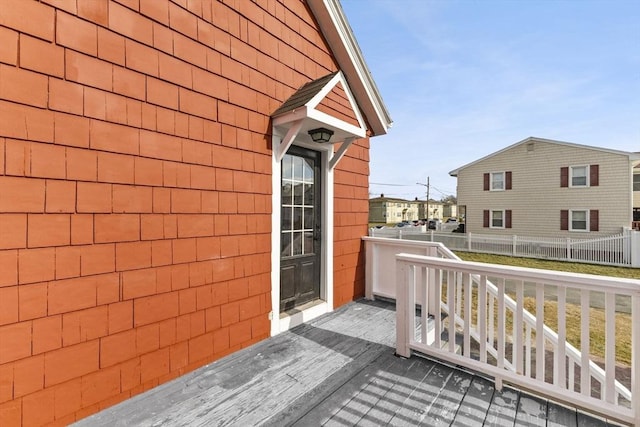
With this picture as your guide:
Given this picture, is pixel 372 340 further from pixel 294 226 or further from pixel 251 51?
pixel 251 51

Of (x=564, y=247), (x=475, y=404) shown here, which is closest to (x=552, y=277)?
(x=475, y=404)

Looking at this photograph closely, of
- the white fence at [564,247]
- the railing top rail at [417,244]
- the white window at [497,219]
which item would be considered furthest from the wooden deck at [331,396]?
the white window at [497,219]

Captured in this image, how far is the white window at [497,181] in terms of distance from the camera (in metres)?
16.7

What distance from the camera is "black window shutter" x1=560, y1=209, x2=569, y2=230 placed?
48.4 feet

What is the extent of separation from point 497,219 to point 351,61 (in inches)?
651

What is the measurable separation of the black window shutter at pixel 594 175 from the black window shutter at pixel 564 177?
2.85 ft

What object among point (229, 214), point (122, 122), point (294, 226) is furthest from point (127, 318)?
point (294, 226)

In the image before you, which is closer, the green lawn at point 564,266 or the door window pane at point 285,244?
the door window pane at point 285,244

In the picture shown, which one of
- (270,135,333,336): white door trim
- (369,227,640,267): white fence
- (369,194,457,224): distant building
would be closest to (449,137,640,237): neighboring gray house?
(369,227,640,267): white fence

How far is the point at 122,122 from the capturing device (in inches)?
78.5

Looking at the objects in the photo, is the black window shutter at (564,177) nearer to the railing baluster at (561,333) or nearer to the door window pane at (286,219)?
the railing baluster at (561,333)

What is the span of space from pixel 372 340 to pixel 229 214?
1.93 metres

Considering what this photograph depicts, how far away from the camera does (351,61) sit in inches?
158

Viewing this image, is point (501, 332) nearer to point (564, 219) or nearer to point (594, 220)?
point (564, 219)
